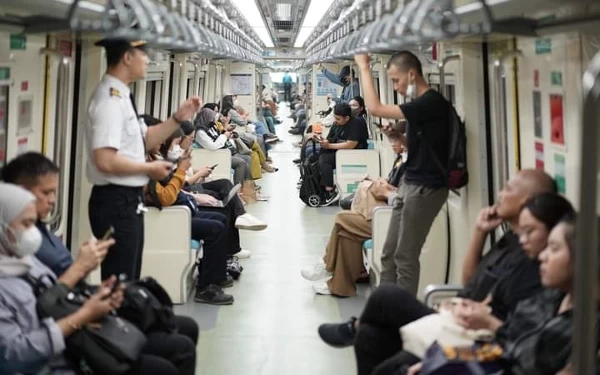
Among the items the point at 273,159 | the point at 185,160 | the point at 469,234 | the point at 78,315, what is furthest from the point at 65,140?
the point at 273,159

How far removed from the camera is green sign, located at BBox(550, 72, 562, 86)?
330cm

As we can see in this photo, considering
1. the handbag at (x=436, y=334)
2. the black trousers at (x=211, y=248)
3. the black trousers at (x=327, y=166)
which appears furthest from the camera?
the black trousers at (x=327, y=166)

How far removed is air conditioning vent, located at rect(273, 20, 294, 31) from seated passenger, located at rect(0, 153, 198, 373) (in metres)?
9.01

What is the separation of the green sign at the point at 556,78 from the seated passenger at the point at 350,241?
8.37ft

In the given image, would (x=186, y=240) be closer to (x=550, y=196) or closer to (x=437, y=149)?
(x=437, y=149)

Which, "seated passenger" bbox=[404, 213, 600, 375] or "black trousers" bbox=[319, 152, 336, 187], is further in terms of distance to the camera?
"black trousers" bbox=[319, 152, 336, 187]

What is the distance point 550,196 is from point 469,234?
214 centimetres

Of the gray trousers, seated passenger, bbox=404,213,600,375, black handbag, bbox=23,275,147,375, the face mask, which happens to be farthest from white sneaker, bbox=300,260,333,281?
seated passenger, bbox=404,213,600,375

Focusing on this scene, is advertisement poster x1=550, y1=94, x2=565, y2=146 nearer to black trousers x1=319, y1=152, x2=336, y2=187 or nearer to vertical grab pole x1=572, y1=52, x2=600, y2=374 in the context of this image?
vertical grab pole x1=572, y1=52, x2=600, y2=374

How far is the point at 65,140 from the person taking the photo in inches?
178

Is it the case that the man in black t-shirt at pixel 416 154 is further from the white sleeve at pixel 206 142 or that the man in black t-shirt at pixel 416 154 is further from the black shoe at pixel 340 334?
the white sleeve at pixel 206 142

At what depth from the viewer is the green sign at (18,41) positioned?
11.8 ft

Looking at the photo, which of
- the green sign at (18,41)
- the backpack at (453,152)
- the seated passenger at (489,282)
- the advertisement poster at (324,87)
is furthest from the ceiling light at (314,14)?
the seated passenger at (489,282)

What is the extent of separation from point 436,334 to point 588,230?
53.1 inches
